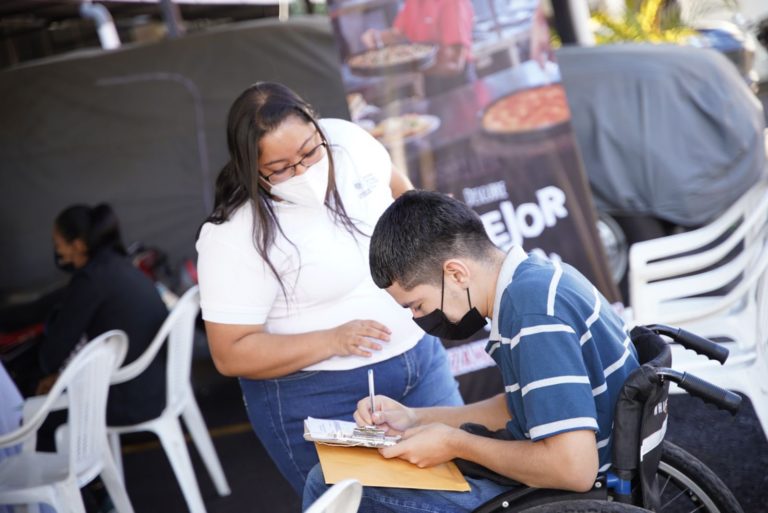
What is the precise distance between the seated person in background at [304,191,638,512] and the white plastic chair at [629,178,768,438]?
1332 millimetres

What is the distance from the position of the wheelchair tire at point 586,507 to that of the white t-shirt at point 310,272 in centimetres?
77

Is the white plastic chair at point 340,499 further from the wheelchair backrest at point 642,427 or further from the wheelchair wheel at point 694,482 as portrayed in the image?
the wheelchair wheel at point 694,482

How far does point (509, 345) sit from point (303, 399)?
2.57 feet

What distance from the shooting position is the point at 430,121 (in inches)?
167

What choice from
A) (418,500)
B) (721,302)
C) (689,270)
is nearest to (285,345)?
(418,500)

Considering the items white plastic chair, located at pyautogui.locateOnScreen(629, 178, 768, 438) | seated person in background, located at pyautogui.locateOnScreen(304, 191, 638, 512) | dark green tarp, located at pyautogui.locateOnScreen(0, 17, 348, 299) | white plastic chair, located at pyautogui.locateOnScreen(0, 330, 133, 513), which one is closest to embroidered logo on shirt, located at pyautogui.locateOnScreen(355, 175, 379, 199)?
seated person in background, located at pyautogui.locateOnScreen(304, 191, 638, 512)

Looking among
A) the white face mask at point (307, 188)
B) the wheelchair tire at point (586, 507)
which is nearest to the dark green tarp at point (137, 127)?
the white face mask at point (307, 188)

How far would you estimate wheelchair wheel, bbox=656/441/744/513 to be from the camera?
7.42 ft

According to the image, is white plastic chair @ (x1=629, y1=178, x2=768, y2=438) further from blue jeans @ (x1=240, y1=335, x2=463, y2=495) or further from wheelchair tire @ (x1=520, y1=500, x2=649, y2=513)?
wheelchair tire @ (x1=520, y1=500, x2=649, y2=513)

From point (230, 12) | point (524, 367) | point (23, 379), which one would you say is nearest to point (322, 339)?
point (524, 367)

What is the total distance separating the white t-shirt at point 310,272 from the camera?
237cm

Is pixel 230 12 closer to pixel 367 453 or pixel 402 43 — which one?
pixel 402 43

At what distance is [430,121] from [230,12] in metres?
10.2

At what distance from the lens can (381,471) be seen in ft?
6.47
